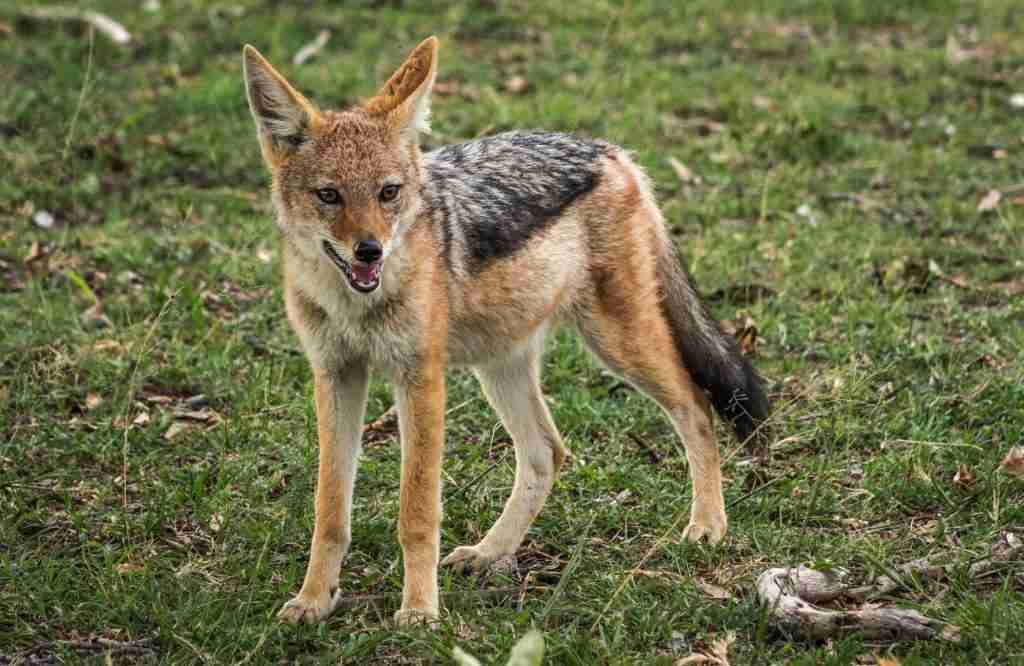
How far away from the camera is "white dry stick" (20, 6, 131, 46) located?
10.5 metres

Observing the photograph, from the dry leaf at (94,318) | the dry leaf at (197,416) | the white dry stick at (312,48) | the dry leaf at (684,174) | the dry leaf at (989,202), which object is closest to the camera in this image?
the dry leaf at (197,416)

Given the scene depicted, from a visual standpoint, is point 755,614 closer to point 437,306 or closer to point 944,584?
point 944,584

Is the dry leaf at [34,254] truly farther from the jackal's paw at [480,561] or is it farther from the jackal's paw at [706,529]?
the jackal's paw at [706,529]

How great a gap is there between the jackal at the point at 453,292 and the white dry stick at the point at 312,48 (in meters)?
5.33

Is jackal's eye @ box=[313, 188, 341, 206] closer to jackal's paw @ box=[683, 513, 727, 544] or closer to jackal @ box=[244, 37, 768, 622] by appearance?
jackal @ box=[244, 37, 768, 622]

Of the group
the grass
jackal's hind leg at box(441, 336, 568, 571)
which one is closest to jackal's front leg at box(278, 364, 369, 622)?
the grass

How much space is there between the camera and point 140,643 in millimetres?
4125

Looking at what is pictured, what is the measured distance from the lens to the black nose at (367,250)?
14.0 feet

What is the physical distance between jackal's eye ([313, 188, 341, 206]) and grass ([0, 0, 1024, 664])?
0.89 m

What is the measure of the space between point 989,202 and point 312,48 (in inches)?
209

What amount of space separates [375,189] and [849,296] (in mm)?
3373

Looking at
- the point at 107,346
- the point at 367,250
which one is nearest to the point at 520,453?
the point at 367,250

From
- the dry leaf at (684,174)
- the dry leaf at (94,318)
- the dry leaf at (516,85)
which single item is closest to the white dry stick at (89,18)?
the dry leaf at (516,85)

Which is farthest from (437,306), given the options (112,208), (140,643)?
(112,208)
